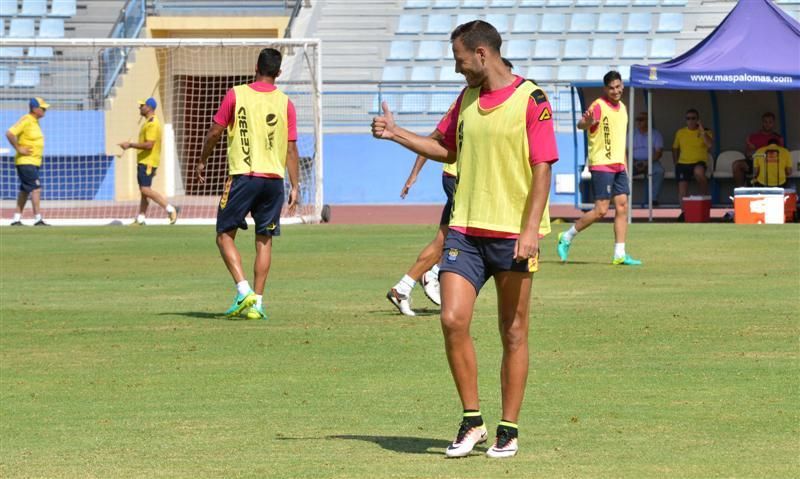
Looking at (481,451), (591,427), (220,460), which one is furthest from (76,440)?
(591,427)

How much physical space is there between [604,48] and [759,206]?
12226mm

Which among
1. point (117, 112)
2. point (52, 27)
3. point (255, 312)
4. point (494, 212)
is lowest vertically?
point (255, 312)

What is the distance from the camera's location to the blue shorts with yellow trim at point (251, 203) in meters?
12.4

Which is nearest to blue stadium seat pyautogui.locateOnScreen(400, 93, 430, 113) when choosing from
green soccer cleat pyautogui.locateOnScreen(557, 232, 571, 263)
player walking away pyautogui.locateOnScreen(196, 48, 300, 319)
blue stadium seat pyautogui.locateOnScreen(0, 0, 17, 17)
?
blue stadium seat pyautogui.locateOnScreen(0, 0, 17, 17)

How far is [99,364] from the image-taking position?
10234 mm

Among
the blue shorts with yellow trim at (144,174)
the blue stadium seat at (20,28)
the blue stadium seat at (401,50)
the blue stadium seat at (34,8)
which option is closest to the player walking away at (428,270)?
the blue shorts with yellow trim at (144,174)

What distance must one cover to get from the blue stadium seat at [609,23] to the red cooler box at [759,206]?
12.5 m

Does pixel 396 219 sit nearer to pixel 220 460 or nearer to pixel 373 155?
pixel 373 155

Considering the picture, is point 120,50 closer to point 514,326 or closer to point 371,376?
point 371,376

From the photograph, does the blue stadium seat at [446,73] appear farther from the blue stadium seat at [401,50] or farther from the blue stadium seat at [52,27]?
the blue stadium seat at [52,27]

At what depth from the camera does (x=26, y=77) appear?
34875 mm

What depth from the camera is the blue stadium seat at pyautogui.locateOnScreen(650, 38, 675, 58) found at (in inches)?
1420

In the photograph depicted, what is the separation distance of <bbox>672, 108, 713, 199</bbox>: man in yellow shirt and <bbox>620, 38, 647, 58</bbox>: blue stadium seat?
815 centimetres

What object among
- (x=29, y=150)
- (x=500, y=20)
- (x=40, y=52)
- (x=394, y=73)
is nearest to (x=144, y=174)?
(x=29, y=150)
